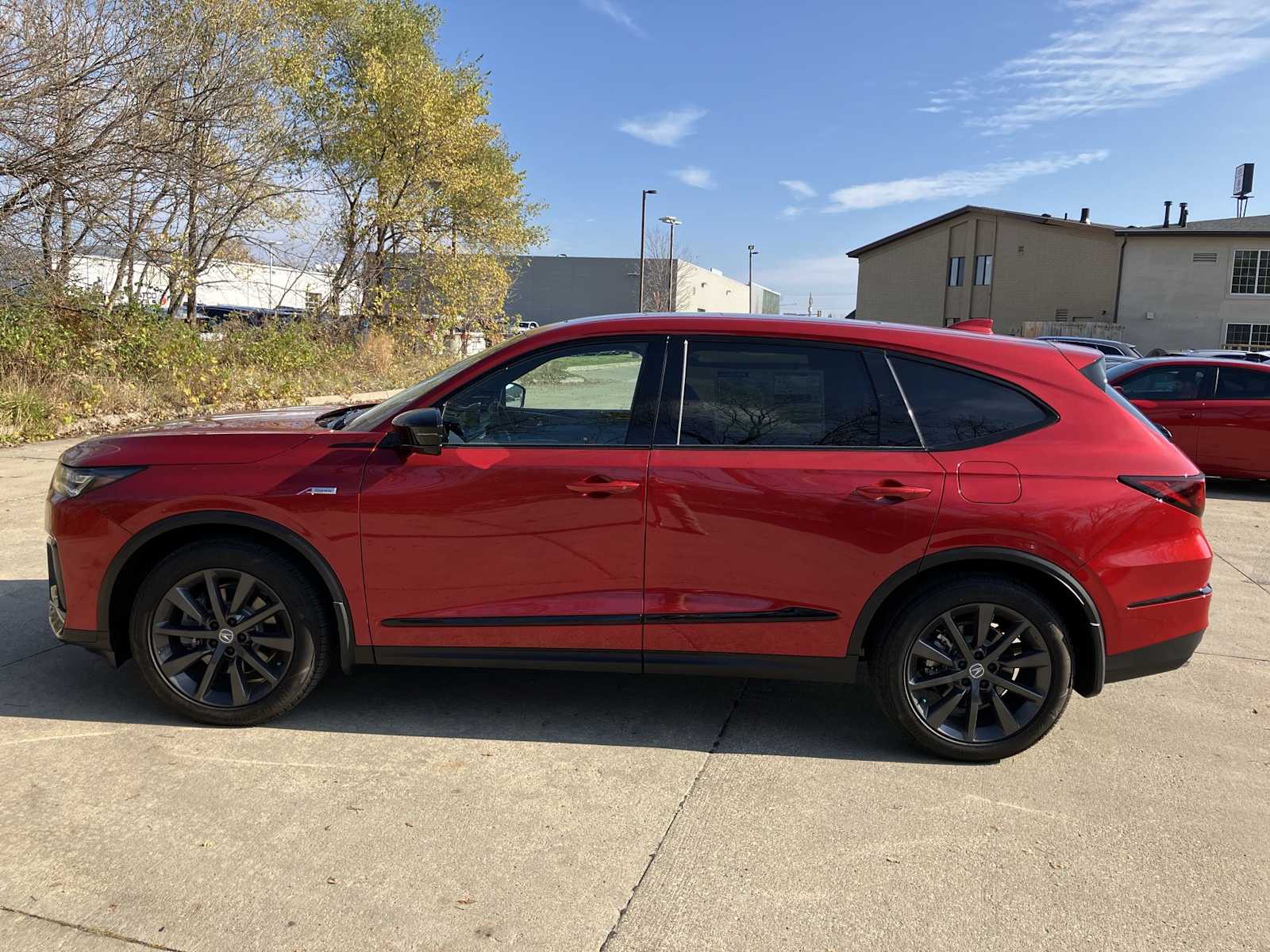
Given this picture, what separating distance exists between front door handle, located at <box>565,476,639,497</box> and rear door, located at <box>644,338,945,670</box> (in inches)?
3.8

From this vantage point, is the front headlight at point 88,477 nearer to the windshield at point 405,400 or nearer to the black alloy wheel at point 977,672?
the windshield at point 405,400

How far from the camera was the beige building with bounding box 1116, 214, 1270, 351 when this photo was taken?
34.9 m

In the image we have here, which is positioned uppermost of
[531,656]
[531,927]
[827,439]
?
[827,439]

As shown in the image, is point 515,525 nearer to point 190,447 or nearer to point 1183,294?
point 190,447

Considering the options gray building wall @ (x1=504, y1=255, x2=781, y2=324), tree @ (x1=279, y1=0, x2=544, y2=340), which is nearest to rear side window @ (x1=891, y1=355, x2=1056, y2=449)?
tree @ (x1=279, y1=0, x2=544, y2=340)

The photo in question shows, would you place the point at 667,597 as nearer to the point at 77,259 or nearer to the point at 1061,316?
the point at 77,259

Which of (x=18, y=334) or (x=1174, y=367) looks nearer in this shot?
(x=1174, y=367)

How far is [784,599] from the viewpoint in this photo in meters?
3.59

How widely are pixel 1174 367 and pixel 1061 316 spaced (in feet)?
105

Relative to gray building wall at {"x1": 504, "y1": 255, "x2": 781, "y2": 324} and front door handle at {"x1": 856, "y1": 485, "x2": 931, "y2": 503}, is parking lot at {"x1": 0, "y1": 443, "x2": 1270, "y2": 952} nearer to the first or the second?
front door handle at {"x1": 856, "y1": 485, "x2": 931, "y2": 503}

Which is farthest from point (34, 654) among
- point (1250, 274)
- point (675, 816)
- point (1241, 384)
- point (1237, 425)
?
point (1250, 274)

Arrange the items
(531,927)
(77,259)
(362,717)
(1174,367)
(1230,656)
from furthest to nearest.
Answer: (77,259)
(1174,367)
(1230,656)
(362,717)
(531,927)

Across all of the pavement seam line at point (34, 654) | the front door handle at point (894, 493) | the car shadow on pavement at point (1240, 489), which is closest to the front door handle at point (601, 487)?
the front door handle at point (894, 493)

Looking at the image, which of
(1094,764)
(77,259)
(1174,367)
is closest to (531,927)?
(1094,764)
